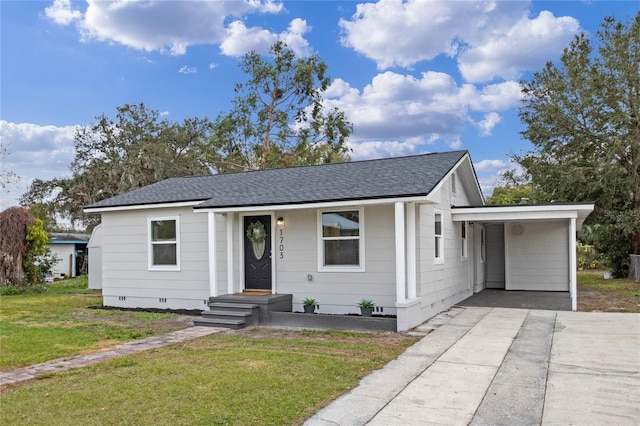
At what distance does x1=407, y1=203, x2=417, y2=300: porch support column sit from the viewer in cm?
851

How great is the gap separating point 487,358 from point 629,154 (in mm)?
17650

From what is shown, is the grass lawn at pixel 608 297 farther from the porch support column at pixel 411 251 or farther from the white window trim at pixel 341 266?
the white window trim at pixel 341 266

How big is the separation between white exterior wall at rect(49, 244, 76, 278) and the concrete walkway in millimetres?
20417

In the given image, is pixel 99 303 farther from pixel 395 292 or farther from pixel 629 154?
pixel 629 154

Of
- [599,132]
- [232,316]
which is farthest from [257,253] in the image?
[599,132]

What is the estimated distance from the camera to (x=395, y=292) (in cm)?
891

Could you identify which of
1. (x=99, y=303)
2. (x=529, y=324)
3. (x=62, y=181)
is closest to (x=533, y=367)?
(x=529, y=324)

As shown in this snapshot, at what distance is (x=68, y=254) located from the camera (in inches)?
1016

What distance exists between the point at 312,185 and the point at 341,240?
60.7 inches

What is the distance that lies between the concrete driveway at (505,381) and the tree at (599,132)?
13137 mm

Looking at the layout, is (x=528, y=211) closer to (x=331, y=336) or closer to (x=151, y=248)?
(x=331, y=336)

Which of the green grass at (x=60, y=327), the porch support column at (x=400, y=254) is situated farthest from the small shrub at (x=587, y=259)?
the green grass at (x=60, y=327)

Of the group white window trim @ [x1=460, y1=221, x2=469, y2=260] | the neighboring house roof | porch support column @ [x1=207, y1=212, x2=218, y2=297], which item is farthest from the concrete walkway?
the neighboring house roof

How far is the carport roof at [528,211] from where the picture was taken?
33.8 feet
